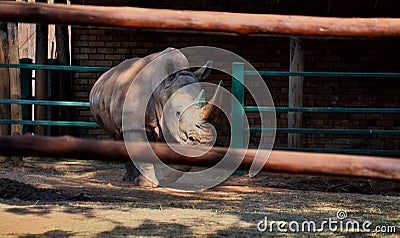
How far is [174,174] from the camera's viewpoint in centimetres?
804

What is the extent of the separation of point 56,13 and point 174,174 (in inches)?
210

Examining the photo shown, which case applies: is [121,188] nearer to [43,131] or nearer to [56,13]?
[43,131]

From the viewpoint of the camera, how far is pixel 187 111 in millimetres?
7336

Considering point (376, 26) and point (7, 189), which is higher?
point (376, 26)

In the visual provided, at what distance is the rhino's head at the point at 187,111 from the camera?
724cm

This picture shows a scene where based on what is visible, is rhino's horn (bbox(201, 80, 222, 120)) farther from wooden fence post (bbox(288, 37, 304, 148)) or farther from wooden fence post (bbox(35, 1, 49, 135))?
wooden fence post (bbox(35, 1, 49, 135))

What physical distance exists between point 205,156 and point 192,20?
518mm

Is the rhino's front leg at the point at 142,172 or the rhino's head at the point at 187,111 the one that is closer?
the rhino's head at the point at 187,111

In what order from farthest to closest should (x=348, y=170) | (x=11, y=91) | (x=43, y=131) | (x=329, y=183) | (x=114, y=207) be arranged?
(x=43, y=131)
(x=11, y=91)
(x=329, y=183)
(x=114, y=207)
(x=348, y=170)

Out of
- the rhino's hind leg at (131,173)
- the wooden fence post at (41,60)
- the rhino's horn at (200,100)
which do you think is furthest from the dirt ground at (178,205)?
the wooden fence post at (41,60)

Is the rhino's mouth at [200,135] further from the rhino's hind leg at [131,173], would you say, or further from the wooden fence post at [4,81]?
the wooden fence post at [4,81]

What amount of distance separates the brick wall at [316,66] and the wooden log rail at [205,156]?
9.72 metres

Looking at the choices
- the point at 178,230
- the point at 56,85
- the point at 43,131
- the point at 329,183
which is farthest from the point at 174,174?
the point at 56,85

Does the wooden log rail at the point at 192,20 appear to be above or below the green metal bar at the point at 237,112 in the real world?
above
